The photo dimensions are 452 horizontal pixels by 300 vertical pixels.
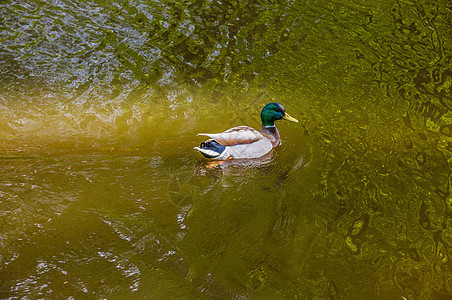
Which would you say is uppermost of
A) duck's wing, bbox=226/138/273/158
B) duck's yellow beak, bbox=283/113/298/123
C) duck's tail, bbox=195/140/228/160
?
duck's tail, bbox=195/140/228/160

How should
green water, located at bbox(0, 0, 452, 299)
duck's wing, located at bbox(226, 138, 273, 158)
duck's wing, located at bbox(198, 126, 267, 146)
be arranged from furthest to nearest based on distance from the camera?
duck's wing, located at bbox(226, 138, 273, 158), duck's wing, located at bbox(198, 126, 267, 146), green water, located at bbox(0, 0, 452, 299)

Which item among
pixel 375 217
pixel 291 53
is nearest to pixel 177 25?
pixel 291 53

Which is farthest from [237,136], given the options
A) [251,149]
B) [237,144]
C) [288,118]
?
[288,118]

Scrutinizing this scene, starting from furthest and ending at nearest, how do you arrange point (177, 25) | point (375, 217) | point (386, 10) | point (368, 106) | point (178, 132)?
point (386, 10), point (177, 25), point (368, 106), point (178, 132), point (375, 217)

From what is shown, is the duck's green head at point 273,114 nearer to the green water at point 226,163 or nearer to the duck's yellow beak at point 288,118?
the duck's yellow beak at point 288,118

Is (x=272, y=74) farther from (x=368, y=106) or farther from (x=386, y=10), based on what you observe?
(x=386, y=10)

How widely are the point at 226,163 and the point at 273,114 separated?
1.07 m

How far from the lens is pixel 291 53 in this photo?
27.5 ft

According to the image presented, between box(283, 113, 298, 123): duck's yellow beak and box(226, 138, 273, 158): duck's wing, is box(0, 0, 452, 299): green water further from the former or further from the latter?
box(283, 113, 298, 123): duck's yellow beak

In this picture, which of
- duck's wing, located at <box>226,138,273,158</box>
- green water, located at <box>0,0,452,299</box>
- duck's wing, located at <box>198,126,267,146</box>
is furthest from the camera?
duck's wing, located at <box>226,138,273,158</box>

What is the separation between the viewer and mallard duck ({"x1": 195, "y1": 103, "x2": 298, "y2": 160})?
5723mm

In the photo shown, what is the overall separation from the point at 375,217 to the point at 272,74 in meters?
3.70

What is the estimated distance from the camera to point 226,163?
19.3 ft

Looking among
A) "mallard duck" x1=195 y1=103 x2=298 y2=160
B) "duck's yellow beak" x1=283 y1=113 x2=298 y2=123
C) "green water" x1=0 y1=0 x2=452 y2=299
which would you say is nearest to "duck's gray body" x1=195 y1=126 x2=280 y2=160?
"mallard duck" x1=195 y1=103 x2=298 y2=160
